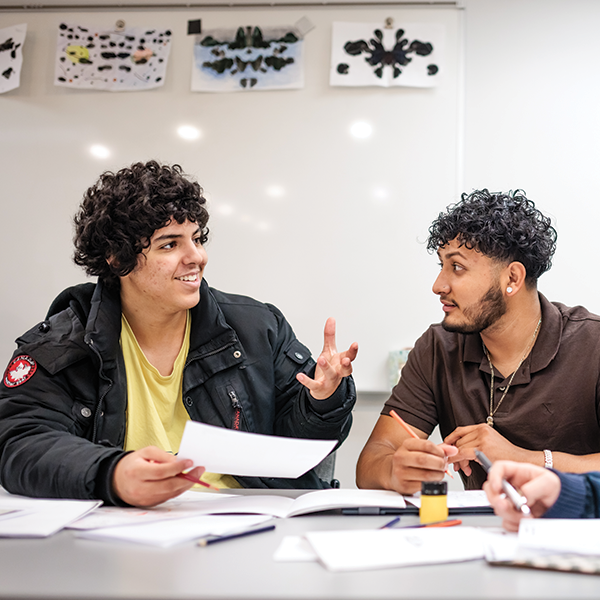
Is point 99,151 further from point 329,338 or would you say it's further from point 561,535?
point 561,535

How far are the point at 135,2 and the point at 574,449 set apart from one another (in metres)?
2.47

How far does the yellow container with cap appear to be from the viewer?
970 millimetres

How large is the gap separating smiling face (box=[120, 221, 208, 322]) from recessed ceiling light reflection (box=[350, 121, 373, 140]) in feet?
3.75

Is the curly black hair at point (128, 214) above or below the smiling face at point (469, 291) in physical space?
above

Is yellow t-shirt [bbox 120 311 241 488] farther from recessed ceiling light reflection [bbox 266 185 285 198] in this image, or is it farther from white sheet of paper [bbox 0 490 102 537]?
recessed ceiling light reflection [bbox 266 185 285 198]

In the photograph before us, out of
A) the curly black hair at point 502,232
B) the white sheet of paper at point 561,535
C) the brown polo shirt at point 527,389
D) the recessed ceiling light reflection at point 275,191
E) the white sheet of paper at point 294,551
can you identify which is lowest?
the white sheet of paper at point 294,551

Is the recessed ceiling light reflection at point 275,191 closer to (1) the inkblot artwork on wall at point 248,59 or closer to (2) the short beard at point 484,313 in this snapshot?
(1) the inkblot artwork on wall at point 248,59

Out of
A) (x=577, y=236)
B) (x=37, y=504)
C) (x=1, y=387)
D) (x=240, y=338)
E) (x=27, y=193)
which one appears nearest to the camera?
(x=37, y=504)

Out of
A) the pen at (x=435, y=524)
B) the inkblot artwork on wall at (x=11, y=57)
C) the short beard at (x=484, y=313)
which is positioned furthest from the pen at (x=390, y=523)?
the inkblot artwork on wall at (x=11, y=57)

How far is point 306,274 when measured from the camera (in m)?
2.53

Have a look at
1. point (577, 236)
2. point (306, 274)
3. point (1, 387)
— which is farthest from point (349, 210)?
point (1, 387)

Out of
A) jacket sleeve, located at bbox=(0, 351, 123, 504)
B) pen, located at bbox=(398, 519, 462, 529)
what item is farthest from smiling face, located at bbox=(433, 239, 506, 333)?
jacket sleeve, located at bbox=(0, 351, 123, 504)

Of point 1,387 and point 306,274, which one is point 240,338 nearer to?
point 1,387

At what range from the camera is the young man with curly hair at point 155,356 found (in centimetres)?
138
